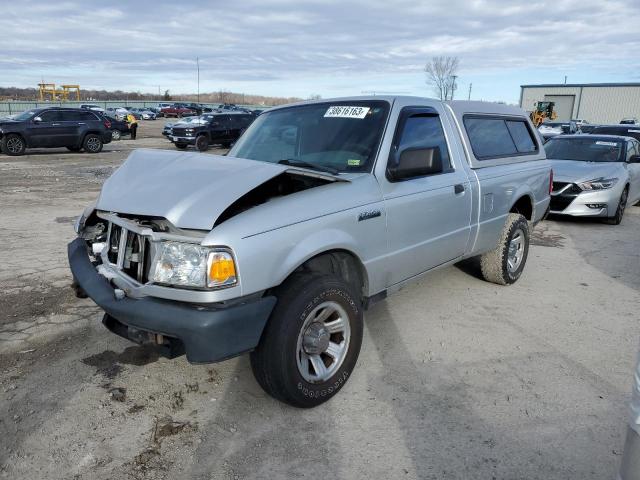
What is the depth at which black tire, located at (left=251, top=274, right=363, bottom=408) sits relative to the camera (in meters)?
2.73

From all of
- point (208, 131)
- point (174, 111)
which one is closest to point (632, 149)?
point (208, 131)

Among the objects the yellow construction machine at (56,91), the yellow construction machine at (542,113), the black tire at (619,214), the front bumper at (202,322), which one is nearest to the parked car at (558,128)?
the yellow construction machine at (542,113)

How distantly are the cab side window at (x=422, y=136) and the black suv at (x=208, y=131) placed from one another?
17.9 meters

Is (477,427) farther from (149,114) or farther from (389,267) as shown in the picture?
(149,114)

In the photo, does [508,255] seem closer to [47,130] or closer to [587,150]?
[587,150]

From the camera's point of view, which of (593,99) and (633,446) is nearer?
(633,446)

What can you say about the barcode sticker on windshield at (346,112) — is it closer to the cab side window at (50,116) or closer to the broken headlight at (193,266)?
the broken headlight at (193,266)

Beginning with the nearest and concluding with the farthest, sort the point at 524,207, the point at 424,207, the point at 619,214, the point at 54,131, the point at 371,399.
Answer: the point at 371,399, the point at 424,207, the point at 524,207, the point at 619,214, the point at 54,131

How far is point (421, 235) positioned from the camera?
12.5ft

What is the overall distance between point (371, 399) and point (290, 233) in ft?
3.98

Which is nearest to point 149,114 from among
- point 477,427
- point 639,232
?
point 639,232

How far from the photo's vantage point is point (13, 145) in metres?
17.7

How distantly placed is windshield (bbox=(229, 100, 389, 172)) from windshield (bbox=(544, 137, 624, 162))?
715 cm

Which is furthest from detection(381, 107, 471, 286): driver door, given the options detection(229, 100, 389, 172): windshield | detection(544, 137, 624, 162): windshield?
detection(544, 137, 624, 162): windshield
